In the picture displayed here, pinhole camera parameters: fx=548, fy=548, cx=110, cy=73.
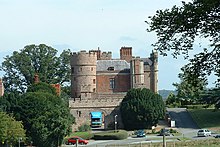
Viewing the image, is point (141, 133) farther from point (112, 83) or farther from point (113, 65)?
point (113, 65)

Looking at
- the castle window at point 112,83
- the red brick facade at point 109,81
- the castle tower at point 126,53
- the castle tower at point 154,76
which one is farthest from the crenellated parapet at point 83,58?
the castle tower at point 154,76

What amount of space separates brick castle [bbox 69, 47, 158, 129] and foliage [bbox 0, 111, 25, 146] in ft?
67.0

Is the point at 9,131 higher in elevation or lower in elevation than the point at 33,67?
lower

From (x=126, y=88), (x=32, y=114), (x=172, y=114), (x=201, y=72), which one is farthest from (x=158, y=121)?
(x=201, y=72)

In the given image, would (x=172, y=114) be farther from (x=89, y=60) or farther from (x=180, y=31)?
(x=180, y=31)

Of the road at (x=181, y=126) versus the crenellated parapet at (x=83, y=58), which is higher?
the crenellated parapet at (x=83, y=58)

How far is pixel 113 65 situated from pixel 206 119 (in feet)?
51.1

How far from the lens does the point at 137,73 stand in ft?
235

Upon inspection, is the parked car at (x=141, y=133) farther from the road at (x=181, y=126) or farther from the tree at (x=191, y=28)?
the tree at (x=191, y=28)

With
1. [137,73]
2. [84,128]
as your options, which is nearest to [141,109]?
[84,128]

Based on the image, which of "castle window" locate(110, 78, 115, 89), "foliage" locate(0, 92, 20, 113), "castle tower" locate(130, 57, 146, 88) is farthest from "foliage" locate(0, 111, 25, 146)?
"castle window" locate(110, 78, 115, 89)

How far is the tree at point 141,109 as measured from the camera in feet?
201

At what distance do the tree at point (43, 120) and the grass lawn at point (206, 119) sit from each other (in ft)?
60.7

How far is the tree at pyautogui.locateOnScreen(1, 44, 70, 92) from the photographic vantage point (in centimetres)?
8425
